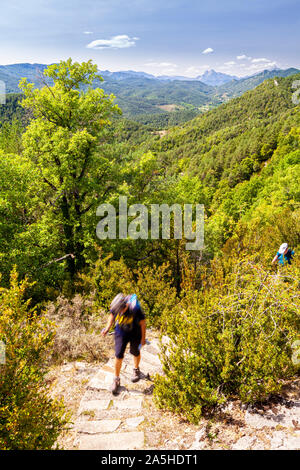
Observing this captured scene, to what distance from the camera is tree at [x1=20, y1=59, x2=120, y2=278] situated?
36.1ft

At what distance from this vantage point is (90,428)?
3.54m

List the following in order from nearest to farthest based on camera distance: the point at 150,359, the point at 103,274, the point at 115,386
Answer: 1. the point at 115,386
2. the point at 150,359
3. the point at 103,274

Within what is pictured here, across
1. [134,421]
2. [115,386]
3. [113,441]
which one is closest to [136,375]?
[115,386]

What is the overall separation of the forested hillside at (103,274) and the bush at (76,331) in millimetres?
41

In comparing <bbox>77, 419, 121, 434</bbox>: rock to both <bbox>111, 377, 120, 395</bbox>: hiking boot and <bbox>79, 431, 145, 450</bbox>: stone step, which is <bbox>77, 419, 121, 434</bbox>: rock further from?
<bbox>111, 377, 120, 395</bbox>: hiking boot

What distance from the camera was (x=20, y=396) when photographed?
295 centimetres

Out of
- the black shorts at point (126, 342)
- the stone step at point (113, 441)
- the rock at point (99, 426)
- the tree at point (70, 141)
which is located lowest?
the rock at point (99, 426)

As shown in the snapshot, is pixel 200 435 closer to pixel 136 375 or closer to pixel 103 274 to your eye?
pixel 136 375

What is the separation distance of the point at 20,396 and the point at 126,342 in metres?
1.90

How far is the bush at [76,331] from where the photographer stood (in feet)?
18.9

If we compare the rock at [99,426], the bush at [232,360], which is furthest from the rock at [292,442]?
the rock at [99,426]

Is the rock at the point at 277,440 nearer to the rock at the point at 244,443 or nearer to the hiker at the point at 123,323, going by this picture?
the rock at the point at 244,443

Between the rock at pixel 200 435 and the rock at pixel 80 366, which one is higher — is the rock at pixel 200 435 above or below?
above

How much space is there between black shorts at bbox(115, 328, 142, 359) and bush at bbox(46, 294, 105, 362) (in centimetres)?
122
